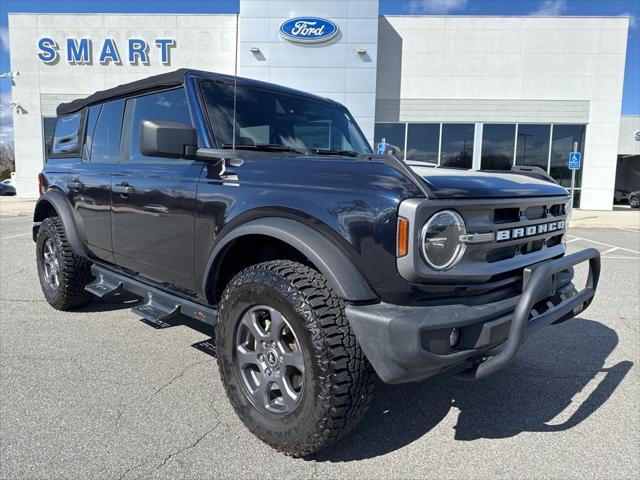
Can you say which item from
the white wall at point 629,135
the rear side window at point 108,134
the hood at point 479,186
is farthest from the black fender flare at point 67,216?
the white wall at point 629,135

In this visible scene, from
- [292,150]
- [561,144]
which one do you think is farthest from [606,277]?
[561,144]

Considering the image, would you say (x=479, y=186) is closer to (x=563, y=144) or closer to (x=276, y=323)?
(x=276, y=323)

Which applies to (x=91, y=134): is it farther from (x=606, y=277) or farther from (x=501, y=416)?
(x=606, y=277)

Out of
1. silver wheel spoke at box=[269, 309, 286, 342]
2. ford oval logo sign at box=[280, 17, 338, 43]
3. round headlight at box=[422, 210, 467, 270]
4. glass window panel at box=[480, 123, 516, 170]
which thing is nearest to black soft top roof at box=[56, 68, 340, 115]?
silver wheel spoke at box=[269, 309, 286, 342]

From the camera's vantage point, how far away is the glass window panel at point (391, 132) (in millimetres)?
21875

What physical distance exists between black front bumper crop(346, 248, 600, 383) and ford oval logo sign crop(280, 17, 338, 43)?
19696 millimetres

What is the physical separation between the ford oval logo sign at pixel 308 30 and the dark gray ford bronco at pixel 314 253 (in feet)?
58.5

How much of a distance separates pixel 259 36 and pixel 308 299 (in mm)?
20153

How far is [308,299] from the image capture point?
7.43 feet

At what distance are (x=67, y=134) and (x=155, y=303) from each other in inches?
103

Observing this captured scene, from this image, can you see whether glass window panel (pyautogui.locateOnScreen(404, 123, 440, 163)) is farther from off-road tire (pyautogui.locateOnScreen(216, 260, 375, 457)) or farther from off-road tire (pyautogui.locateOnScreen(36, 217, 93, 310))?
off-road tire (pyautogui.locateOnScreen(216, 260, 375, 457))

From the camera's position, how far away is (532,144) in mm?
21516

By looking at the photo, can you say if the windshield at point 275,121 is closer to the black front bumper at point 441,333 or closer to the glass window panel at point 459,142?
the black front bumper at point 441,333

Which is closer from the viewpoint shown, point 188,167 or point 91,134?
point 188,167
